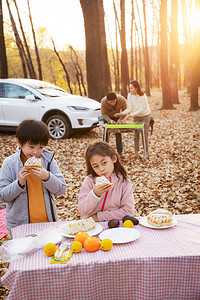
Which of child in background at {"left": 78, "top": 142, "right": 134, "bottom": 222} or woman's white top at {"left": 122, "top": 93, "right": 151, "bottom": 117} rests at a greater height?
woman's white top at {"left": 122, "top": 93, "right": 151, "bottom": 117}

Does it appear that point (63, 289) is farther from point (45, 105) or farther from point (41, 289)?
point (45, 105)

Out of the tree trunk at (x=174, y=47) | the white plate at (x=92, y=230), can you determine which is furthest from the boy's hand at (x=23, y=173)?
the tree trunk at (x=174, y=47)

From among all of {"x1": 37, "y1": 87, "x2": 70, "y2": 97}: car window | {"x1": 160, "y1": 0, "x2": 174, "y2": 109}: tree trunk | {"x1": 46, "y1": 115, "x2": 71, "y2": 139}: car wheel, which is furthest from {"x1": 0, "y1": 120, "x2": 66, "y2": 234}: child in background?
{"x1": 160, "y1": 0, "x2": 174, "y2": 109}: tree trunk

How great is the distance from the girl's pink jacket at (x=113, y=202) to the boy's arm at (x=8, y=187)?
0.60 metres

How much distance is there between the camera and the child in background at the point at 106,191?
2682mm

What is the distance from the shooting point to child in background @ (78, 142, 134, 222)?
268 cm

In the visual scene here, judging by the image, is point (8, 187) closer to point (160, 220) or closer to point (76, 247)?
point (76, 247)

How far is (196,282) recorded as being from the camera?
1.90 m

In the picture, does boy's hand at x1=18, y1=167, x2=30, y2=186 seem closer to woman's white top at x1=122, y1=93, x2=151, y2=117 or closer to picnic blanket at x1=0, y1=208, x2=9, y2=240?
picnic blanket at x1=0, y1=208, x2=9, y2=240

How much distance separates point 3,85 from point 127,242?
997 cm

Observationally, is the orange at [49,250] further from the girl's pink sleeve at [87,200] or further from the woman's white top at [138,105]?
the woman's white top at [138,105]

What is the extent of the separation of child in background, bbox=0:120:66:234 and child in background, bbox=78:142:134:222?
1.06 ft

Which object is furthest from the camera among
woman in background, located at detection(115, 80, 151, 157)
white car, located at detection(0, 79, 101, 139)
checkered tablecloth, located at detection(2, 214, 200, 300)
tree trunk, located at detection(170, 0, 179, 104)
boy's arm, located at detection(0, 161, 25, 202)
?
A: tree trunk, located at detection(170, 0, 179, 104)

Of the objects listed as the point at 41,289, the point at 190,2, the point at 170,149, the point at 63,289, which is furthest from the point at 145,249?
the point at 190,2
